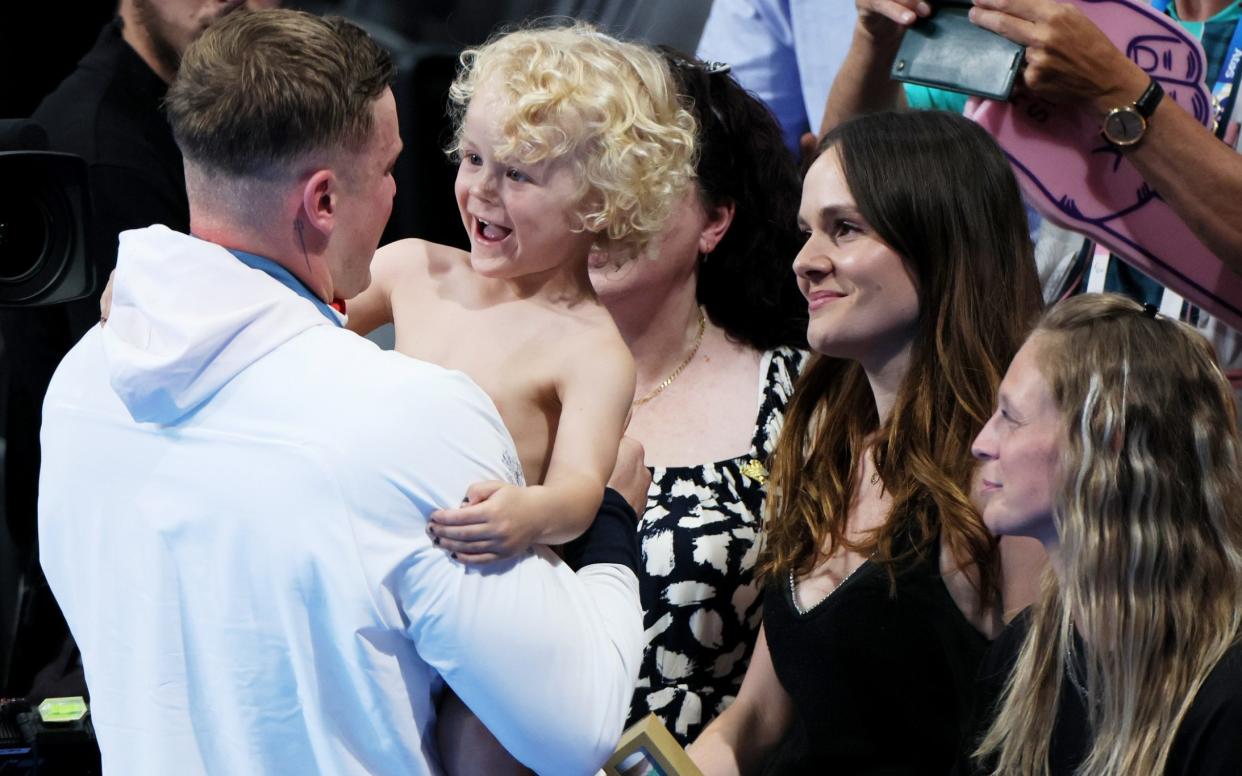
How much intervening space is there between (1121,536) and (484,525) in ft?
2.64

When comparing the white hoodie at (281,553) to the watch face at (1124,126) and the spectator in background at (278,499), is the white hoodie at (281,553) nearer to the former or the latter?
the spectator in background at (278,499)

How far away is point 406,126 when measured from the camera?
3146mm

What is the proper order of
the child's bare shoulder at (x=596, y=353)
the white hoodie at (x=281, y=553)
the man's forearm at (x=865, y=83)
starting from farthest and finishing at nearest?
the man's forearm at (x=865, y=83) < the child's bare shoulder at (x=596, y=353) < the white hoodie at (x=281, y=553)

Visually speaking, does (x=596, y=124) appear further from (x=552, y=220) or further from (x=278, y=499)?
(x=278, y=499)

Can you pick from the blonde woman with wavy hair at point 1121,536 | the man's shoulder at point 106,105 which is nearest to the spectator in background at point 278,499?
the blonde woman with wavy hair at point 1121,536

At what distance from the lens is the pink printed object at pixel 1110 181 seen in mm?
2424

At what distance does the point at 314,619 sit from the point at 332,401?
22 centimetres

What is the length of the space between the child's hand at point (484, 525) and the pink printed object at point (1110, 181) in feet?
4.33

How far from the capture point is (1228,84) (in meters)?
2.55

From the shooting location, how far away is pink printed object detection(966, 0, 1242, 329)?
7.95 ft

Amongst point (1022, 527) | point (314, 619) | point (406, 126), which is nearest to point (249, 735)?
point (314, 619)

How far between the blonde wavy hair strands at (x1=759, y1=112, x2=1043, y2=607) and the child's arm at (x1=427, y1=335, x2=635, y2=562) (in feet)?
1.48

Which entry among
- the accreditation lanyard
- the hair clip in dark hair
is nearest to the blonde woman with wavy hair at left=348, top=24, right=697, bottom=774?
the hair clip in dark hair

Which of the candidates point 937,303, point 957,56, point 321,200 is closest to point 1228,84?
point 957,56
